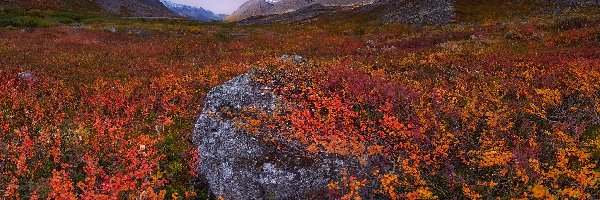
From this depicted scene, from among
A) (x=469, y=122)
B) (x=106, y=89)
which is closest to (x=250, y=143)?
(x=469, y=122)

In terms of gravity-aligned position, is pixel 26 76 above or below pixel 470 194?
above

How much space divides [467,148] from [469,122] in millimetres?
1706

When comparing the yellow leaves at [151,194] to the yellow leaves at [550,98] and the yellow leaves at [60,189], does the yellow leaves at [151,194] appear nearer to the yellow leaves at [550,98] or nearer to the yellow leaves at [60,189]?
the yellow leaves at [60,189]

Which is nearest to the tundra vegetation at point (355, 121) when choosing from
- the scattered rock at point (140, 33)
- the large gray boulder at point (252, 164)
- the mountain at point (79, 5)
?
the large gray boulder at point (252, 164)

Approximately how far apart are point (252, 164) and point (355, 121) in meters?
4.24

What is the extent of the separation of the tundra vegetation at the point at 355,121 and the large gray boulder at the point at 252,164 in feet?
1.13

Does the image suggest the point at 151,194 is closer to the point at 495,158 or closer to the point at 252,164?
the point at 252,164

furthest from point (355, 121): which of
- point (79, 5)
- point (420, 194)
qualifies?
point (79, 5)

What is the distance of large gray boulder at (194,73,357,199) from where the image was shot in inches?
398

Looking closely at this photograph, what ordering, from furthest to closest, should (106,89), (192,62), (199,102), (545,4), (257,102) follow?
1. (545,4)
2. (192,62)
3. (106,89)
4. (199,102)
5. (257,102)

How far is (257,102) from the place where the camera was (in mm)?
12523

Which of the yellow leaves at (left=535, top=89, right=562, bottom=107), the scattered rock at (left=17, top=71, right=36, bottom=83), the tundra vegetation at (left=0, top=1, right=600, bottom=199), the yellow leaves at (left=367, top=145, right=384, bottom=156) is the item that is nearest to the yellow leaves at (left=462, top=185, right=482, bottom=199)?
the tundra vegetation at (left=0, top=1, right=600, bottom=199)

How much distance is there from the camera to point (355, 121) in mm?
13352

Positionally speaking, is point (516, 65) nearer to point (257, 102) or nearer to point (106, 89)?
point (257, 102)
